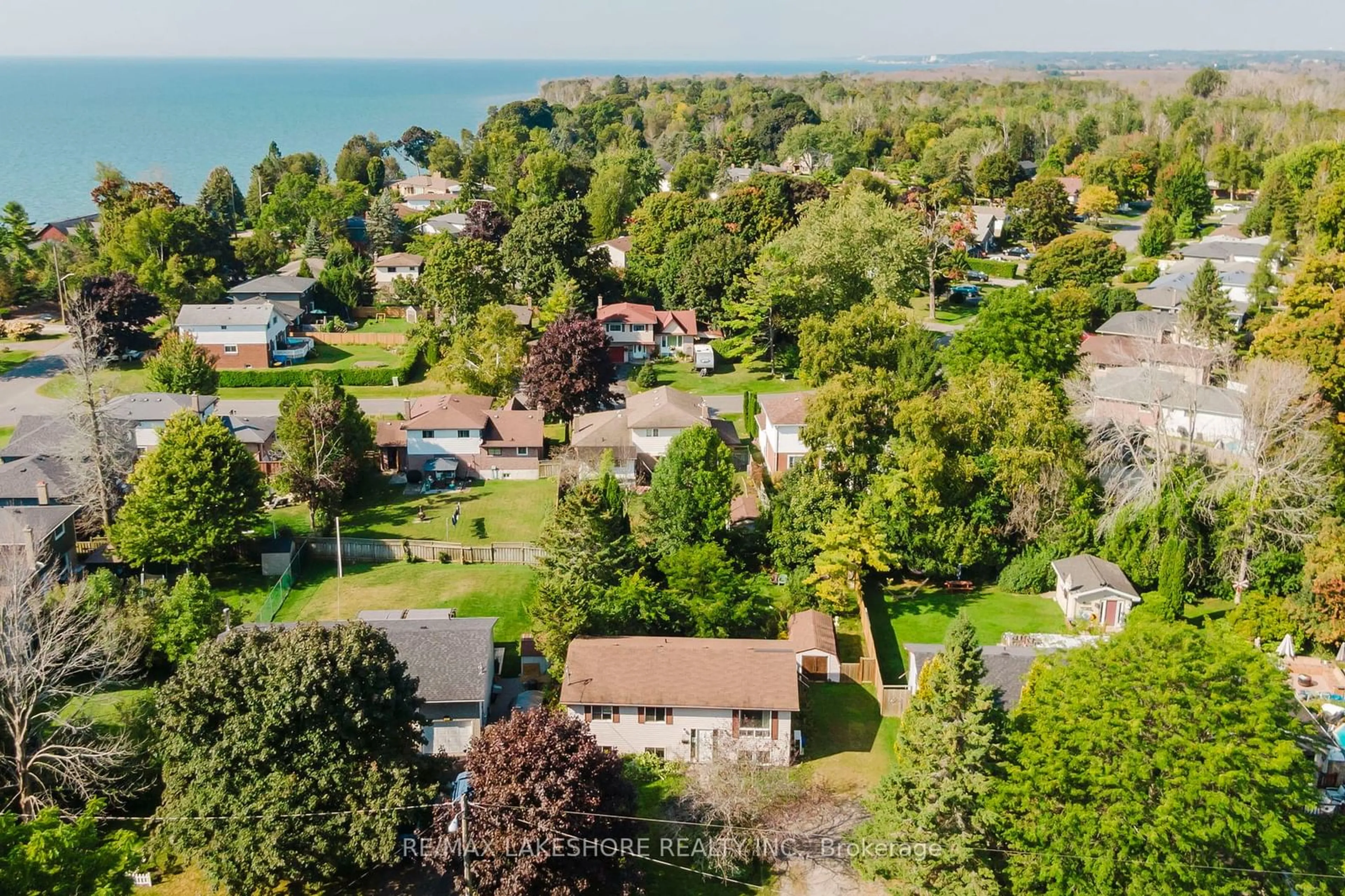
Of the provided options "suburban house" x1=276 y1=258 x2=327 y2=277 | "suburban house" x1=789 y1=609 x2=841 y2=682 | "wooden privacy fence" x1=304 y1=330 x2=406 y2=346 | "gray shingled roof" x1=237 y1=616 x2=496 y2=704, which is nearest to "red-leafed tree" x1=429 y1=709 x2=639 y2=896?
"gray shingled roof" x1=237 y1=616 x2=496 y2=704

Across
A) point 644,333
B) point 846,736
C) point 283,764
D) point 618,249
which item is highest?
point 618,249

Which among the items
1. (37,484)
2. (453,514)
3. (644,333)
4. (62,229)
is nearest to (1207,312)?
(644,333)

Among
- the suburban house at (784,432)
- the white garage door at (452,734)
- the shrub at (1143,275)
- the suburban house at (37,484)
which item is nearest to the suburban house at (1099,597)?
the suburban house at (784,432)

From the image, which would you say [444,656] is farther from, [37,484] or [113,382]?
[113,382]

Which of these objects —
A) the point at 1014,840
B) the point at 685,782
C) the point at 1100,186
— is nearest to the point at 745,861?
the point at 685,782

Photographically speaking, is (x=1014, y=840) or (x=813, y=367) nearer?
(x=1014, y=840)

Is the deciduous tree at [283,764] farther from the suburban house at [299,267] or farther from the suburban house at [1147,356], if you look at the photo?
the suburban house at [299,267]

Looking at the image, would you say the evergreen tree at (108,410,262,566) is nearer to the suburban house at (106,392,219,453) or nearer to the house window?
the suburban house at (106,392,219,453)

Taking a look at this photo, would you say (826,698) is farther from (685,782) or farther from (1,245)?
(1,245)
